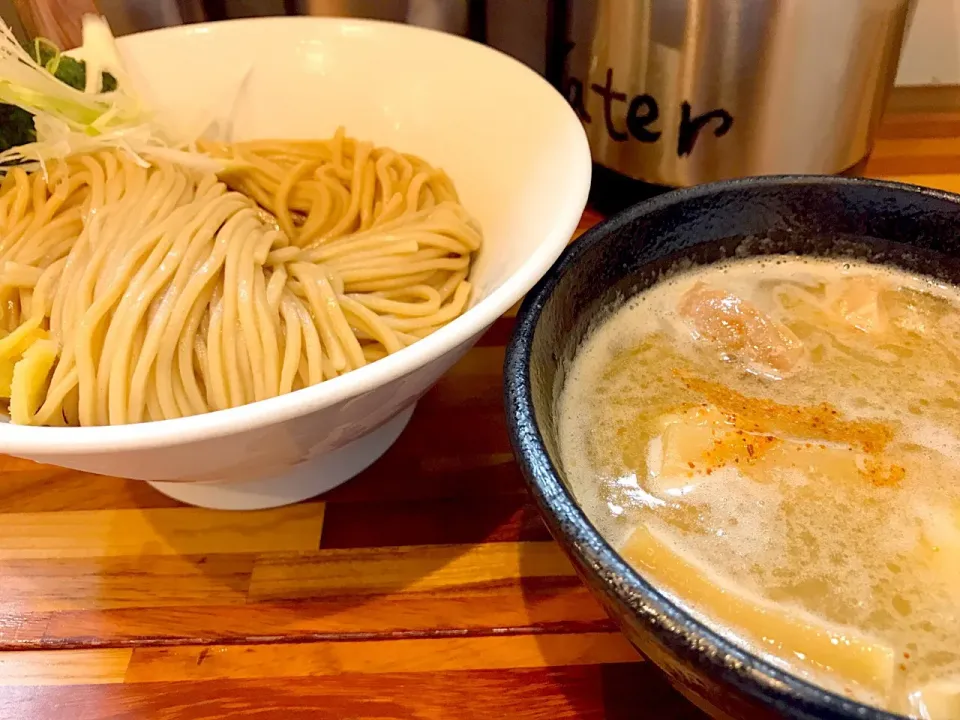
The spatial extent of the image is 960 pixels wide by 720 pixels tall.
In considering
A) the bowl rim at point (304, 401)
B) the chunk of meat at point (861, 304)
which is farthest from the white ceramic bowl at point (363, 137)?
the chunk of meat at point (861, 304)

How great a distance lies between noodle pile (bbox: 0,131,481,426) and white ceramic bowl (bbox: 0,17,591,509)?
0.08 metres

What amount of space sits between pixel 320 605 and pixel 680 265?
563 millimetres

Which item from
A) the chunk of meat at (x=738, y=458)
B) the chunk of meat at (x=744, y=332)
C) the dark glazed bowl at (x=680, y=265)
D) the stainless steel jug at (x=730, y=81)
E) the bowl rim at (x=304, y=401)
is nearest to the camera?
the dark glazed bowl at (x=680, y=265)

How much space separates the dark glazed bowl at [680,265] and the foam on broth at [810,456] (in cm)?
3

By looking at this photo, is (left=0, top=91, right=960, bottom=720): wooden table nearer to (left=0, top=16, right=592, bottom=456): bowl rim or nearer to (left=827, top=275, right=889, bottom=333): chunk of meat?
(left=0, top=16, right=592, bottom=456): bowl rim

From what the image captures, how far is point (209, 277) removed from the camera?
882mm

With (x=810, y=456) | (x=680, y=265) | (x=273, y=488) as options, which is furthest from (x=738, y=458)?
(x=273, y=488)

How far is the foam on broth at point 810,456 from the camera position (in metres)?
0.64

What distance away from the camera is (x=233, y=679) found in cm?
76

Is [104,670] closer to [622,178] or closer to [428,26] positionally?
[622,178]

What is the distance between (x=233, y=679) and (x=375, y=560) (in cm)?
18

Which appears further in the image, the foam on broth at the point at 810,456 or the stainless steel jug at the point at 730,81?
the stainless steel jug at the point at 730,81

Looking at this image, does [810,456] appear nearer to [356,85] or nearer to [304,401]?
[304,401]

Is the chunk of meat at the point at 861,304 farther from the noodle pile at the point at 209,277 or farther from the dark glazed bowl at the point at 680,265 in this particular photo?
the noodle pile at the point at 209,277
